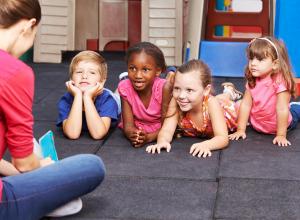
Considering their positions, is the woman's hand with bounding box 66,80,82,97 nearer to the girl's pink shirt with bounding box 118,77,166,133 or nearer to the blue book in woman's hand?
the girl's pink shirt with bounding box 118,77,166,133

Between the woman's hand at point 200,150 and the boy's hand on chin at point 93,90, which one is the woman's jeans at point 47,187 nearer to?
the woman's hand at point 200,150

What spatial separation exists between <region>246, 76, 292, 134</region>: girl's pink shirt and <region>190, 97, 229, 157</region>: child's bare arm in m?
0.28

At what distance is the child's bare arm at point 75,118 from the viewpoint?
3291 mm

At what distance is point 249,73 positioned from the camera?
3377 millimetres

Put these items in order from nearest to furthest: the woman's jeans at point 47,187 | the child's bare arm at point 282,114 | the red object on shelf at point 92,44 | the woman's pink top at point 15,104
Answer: the woman's pink top at point 15,104 < the woman's jeans at point 47,187 < the child's bare arm at point 282,114 < the red object on shelf at point 92,44

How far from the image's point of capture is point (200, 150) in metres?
3.04

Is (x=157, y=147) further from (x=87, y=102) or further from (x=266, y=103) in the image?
(x=266, y=103)

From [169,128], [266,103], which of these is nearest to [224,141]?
[169,128]

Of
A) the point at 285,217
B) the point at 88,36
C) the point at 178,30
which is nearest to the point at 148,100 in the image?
the point at 285,217

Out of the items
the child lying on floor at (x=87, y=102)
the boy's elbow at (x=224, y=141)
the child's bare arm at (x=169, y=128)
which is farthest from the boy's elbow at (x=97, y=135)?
the boy's elbow at (x=224, y=141)

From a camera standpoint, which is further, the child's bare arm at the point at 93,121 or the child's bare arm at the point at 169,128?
the child's bare arm at the point at 93,121

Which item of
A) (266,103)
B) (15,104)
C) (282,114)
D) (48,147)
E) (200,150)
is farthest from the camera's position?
(266,103)

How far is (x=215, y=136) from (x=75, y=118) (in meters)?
0.74

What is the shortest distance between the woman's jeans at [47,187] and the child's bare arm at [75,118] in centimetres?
100
